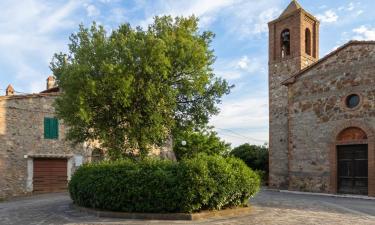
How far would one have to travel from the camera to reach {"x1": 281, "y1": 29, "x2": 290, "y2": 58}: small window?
2359 cm

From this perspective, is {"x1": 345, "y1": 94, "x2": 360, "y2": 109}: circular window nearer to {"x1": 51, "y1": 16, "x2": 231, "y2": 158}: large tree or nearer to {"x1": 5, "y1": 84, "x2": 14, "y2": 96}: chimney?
{"x1": 51, "y1": 16, "x2": 231, "y2": 158}: large tree

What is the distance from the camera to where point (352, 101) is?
60.2 feet

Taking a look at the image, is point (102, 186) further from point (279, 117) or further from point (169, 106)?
point (279, 117)

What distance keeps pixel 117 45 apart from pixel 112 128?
2.84 m

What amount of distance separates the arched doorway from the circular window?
43.1 inches

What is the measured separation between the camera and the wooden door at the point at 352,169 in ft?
57.7

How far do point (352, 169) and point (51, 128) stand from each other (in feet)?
51.4

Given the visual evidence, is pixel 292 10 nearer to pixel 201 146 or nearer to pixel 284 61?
pixel 284 61

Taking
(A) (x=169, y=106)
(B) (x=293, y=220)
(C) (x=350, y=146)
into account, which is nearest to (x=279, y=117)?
(C) (x=350, y=146)

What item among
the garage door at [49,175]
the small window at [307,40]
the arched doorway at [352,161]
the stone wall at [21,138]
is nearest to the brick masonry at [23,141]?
the stone wall at [21,138]

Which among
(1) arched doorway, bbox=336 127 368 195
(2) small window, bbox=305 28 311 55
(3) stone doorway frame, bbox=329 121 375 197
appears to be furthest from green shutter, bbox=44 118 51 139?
(2) small window, bbox=305 28 311 55

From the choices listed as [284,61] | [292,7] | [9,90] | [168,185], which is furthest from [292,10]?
[9,90]

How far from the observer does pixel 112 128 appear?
13.2 m

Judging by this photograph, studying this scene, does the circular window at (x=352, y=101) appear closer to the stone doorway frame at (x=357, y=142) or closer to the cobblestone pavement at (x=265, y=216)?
the stone doorway frame at (x=357, y=142)
